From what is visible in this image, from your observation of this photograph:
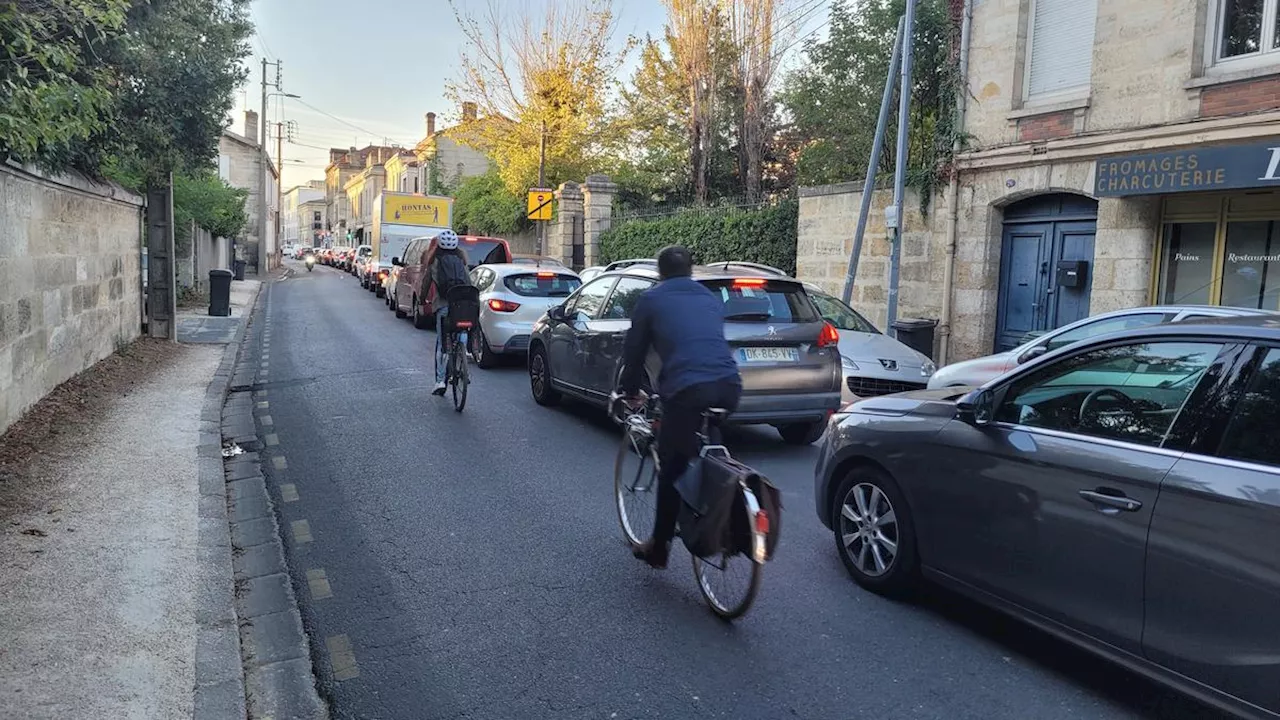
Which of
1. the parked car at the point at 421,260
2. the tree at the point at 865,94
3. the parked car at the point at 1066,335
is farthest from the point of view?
the parked car at the point at 421,260

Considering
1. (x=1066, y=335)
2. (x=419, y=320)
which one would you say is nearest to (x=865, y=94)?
(x=419, y=320)

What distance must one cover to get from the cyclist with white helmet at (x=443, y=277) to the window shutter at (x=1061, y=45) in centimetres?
879

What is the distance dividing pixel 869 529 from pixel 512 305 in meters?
9.00

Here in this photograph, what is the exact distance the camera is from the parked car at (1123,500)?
304 centimetres

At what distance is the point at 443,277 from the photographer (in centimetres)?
994

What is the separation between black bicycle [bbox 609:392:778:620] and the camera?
13.3 ft

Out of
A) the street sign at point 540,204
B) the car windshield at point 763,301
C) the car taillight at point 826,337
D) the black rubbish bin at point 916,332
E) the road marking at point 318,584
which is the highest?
the street sign at point 540,204

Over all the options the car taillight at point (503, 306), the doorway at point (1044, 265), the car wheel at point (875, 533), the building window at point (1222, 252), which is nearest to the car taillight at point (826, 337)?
the car wheel at point (875, 533)

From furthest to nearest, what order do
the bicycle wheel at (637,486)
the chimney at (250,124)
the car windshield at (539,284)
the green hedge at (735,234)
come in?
1. the chimney at (250,124)
2. the green hedge at (735,234)
3. the car windshield at (539,284)
4. the bicycle wheel at (637,486)

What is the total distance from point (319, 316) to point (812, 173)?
13882mm

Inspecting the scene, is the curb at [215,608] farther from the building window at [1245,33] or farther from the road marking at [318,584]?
the building window at [1245,33]

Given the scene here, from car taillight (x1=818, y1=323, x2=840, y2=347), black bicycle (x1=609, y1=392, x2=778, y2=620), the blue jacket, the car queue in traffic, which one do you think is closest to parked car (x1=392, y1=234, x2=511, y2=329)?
car taillight (x1=818, y1=323, x2=840, y2=347)

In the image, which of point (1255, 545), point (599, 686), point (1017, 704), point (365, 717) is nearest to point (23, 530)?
point (365, 717)

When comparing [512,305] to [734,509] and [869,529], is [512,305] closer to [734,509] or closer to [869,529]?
[869,529]
